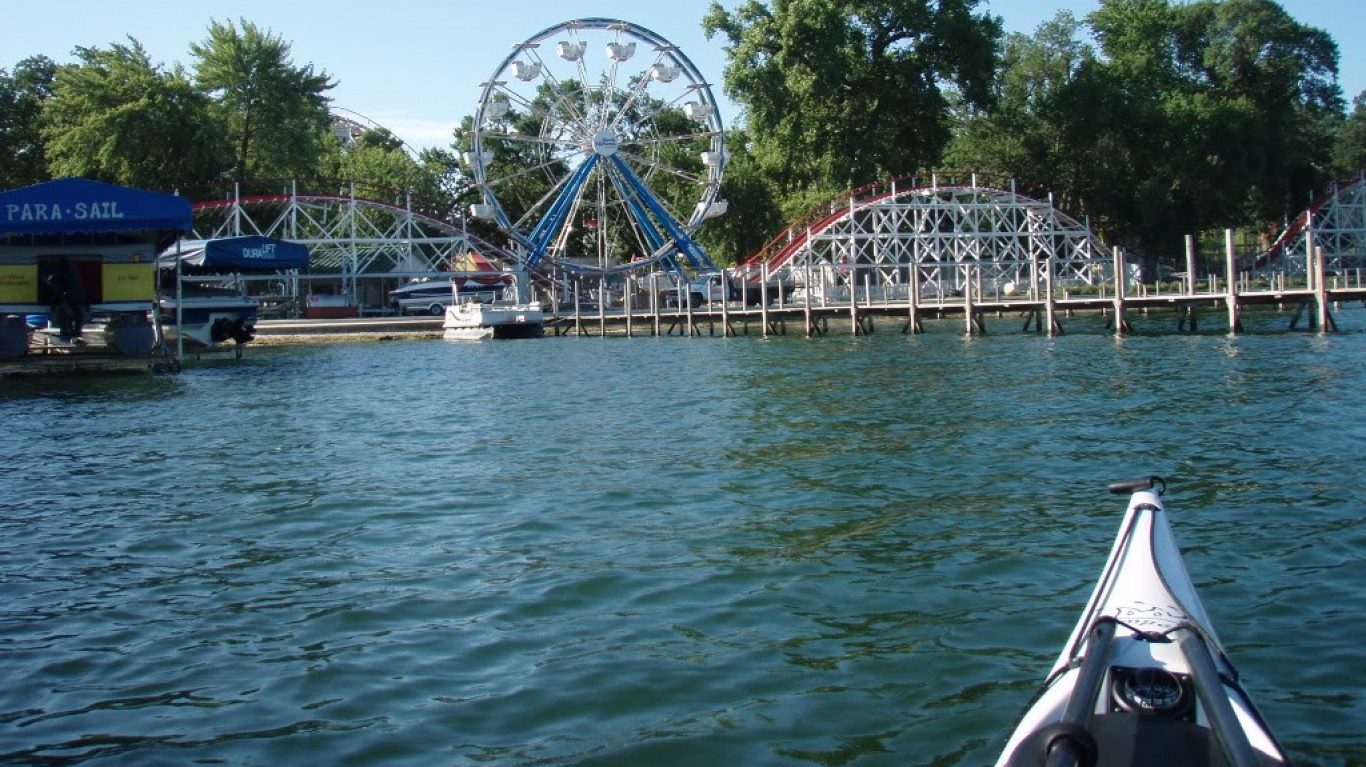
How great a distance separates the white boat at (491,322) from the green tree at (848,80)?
1855 cm

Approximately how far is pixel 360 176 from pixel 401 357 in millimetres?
44873

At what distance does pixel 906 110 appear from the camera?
68.0 meters

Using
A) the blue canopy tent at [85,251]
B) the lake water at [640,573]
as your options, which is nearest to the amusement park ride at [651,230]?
the blue canopy tent at [85,251]

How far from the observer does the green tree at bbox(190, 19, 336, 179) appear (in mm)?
65625

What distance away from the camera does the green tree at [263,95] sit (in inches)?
2584

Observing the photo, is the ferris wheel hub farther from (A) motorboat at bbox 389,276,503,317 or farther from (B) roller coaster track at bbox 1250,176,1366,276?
(B) roller coaster track at bbox 1250,176,1366,276

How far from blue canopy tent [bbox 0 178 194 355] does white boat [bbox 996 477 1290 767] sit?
2783 centimetres

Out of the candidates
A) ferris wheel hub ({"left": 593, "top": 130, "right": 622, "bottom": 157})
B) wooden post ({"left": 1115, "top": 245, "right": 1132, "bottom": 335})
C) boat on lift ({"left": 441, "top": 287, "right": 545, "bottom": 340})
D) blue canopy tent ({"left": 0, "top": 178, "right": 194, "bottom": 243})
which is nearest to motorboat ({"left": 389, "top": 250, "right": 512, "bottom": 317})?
boat on lift ({"left": 441, "top": 287, "right": 545, "bottom": 340})

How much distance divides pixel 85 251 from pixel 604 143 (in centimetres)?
3364

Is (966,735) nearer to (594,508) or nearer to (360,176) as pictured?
(594,508)

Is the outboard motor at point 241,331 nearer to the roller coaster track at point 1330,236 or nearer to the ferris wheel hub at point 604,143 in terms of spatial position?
the ferris wheel hub at point 604,143

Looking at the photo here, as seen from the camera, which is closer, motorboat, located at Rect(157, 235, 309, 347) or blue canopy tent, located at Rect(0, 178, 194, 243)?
Answer: blue canopy tent, located at Rect(0, 178, 194, 243)

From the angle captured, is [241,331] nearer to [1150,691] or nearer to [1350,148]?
[1150,691]

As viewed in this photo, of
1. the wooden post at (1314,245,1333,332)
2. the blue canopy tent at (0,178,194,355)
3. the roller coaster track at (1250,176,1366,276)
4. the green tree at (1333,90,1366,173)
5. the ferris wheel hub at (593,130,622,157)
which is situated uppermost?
the green tree at (1333,90,1366,173)
